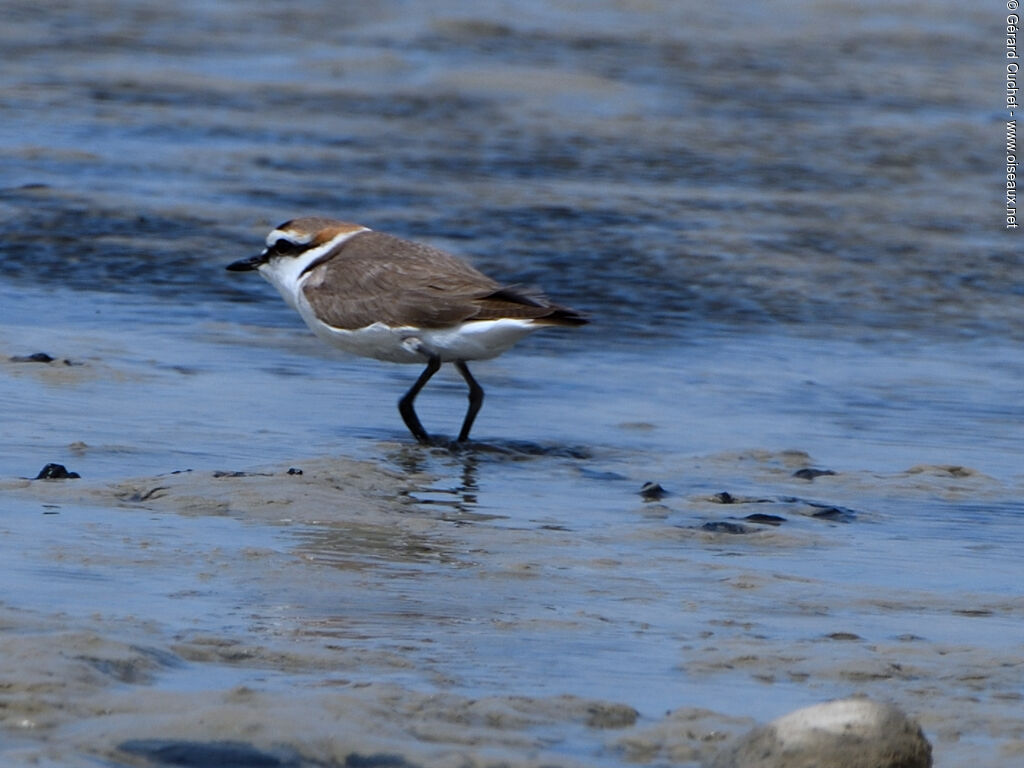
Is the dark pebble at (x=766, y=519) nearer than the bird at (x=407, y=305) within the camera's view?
Yes

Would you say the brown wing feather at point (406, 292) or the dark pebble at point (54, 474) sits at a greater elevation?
the brown wing feather at point (406, 292)

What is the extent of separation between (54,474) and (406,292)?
196 cm

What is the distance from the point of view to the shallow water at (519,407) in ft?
13.6

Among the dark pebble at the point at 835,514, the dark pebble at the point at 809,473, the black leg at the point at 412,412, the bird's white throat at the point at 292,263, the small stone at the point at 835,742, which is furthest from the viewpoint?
the bird's white throat at the point at 292,263

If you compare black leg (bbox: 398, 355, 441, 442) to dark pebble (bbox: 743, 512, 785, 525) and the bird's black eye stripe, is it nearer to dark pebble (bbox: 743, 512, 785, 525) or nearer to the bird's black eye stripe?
the bird's black eye stripe

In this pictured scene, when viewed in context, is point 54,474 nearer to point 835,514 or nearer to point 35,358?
point 35,358

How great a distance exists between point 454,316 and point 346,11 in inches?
514

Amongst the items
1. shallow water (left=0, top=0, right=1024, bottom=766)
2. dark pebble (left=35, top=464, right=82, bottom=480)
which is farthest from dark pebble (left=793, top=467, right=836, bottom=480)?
dark pebble (left=35, top=464, right=82, bottom=480)

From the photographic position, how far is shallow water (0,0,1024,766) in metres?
4.14

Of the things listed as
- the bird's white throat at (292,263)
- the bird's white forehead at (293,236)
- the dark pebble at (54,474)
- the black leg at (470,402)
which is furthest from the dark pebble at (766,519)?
the bird's white forehead at (293,236)

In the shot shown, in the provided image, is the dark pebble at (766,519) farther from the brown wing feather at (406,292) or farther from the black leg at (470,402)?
the black leg at (470,402)

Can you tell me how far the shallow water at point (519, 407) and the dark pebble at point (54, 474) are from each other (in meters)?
0.10

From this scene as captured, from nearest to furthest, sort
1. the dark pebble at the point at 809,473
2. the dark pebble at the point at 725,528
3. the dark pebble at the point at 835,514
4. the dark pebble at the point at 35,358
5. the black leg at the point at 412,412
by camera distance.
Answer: the dark pebble at the point at 725,528
the dark pebble at the point at 835,514
the dark pebble at the point at 809,473
the black leg at the point at 412,412
the dark pebble at the point at 35,358

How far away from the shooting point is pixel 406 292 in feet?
24.5
